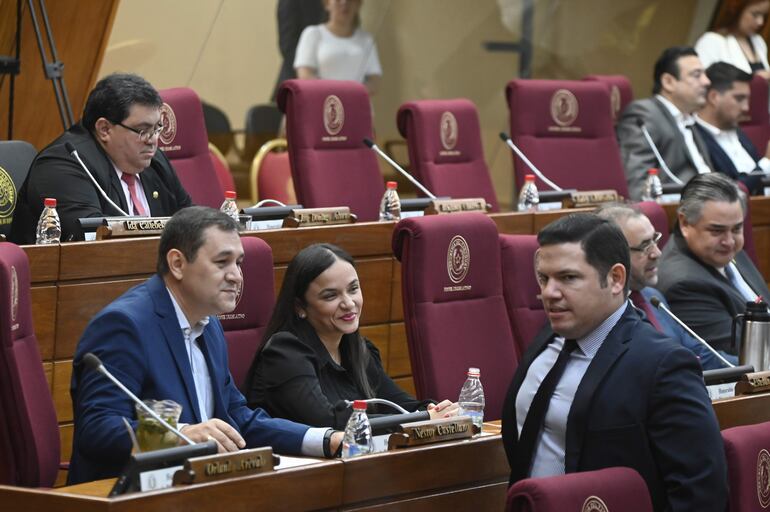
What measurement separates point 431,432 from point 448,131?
1830mm

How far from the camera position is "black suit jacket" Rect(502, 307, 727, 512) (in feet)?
5.64

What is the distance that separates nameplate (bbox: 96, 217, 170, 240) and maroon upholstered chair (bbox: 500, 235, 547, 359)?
2.14 feet

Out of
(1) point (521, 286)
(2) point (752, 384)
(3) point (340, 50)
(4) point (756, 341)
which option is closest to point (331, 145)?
(1) point (521, 286)

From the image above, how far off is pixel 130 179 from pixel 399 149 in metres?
2.44

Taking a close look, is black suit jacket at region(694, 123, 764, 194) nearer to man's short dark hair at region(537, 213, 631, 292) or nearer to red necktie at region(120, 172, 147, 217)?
red necktie at region(120, 172, 147, 217)

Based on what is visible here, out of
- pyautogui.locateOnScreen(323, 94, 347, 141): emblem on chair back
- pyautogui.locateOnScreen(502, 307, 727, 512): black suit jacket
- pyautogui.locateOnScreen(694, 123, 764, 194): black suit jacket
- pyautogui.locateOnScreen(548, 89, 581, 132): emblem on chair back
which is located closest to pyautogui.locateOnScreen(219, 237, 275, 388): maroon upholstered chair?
pyautogui.locateOnScreen(502, 307, 727, 512): black suit jacket

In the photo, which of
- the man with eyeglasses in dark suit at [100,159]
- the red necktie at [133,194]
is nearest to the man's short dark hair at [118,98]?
the man with eyeglasses in dark suit at [100,159]

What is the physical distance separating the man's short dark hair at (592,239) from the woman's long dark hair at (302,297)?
0.49 m

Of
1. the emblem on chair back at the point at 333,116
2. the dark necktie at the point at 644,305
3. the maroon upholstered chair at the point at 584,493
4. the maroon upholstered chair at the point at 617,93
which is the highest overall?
the maroon upholstered chair at the point at 617,93

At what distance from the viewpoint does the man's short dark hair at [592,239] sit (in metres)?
1.81

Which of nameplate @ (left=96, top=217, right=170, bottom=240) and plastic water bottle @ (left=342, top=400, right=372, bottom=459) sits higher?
nameplate @ (left=96, top=217, right=170, bottom=240)

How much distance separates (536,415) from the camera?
71.6 inches

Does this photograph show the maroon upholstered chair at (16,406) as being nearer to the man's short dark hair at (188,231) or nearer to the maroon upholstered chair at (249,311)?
the man's short dark hair at (188,231)

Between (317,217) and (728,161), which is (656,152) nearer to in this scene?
(728,161)
